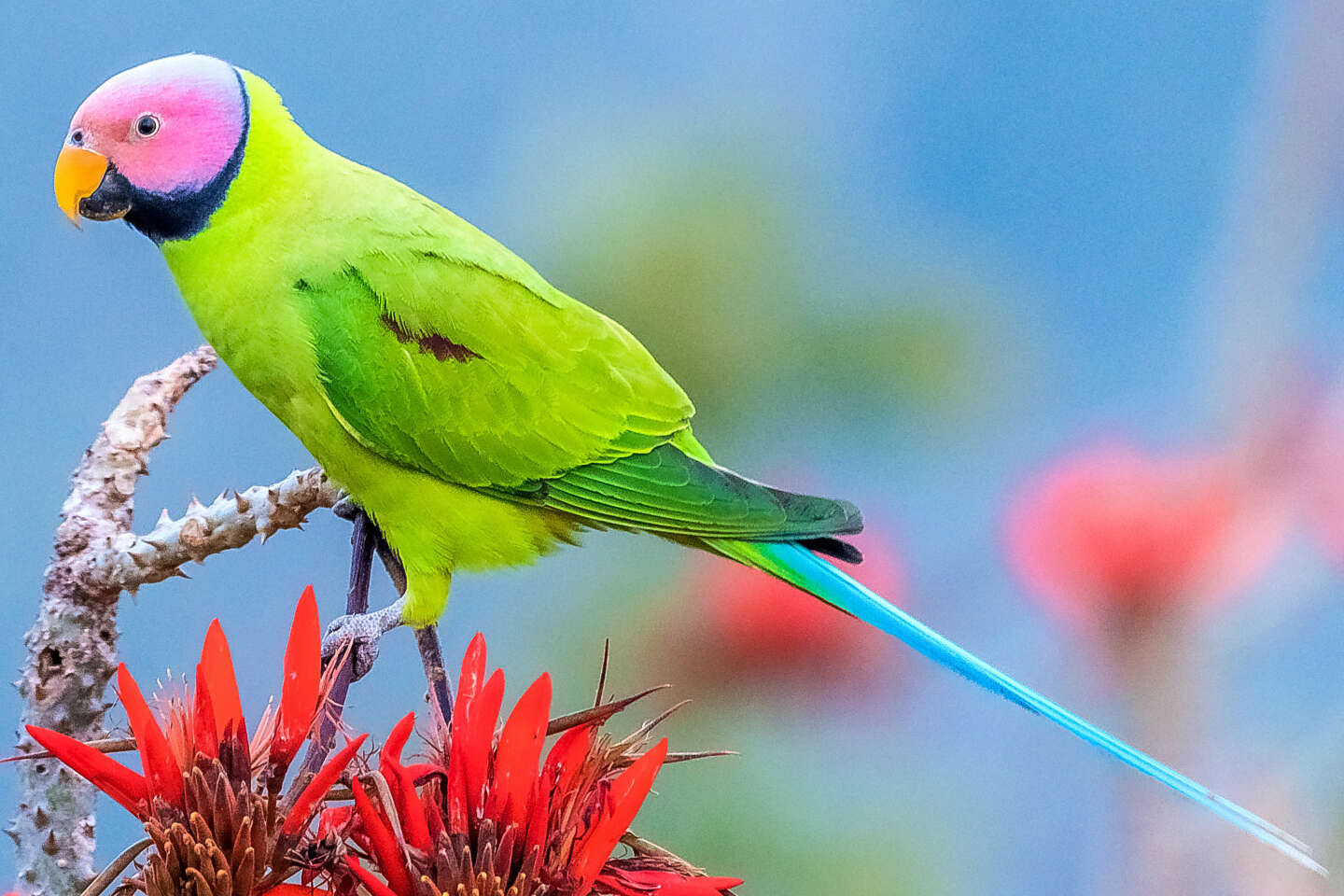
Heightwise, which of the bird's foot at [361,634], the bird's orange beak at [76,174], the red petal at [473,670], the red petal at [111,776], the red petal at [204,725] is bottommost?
the red petal at [111,776]

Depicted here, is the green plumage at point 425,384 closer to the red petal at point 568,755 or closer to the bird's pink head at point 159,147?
the bird's pink head at point 159,147

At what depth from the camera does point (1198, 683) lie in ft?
4.09

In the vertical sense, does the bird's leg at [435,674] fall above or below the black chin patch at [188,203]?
below

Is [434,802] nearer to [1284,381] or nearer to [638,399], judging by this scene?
[638,399]

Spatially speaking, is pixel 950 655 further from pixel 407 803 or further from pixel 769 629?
pixel 769 629

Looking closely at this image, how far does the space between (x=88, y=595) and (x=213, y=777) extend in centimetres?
28

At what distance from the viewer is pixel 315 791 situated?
1.42 feet

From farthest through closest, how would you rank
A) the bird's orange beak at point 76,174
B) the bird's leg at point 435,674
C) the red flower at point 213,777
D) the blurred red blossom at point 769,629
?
1. the blurred red blossom at point 769,629
2. the bird's orange beak at point 76,174
3. the bird's leg at point 435,674
4. the red flower at point 213,777

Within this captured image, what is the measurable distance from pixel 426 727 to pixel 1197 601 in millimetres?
923

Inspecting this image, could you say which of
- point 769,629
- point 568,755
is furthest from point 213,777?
point 769,629

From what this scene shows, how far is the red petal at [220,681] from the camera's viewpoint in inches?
17.7

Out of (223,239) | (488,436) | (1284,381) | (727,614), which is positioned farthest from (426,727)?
(1284,381)

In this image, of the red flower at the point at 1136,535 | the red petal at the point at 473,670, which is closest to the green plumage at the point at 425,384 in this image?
the red petal at the point at 473,670

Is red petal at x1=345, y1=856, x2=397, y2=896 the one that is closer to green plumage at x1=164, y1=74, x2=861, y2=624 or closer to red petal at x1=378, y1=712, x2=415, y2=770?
red petal at x1=378, y1=712, x2=415, y2=770
